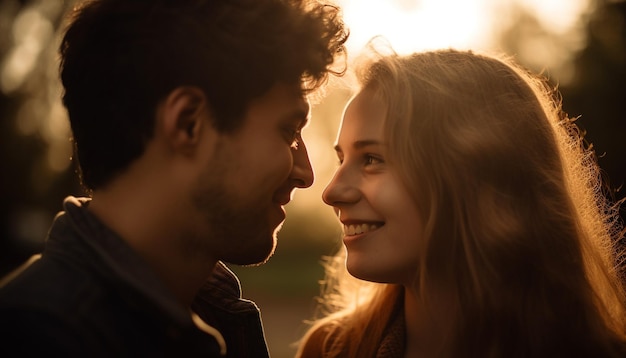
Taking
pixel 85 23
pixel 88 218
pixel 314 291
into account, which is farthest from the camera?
pixel 314 291

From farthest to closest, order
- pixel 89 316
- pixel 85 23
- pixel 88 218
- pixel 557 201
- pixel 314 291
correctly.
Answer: pixel 314 291 < pixel 557 201 < pixel 85 23 < pixel 88 218 < pixel 89 316

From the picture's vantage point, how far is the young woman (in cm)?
314

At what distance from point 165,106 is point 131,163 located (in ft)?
0.81

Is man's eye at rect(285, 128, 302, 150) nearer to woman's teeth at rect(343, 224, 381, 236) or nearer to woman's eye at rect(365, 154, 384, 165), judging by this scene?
woman's eye at rect(365, 154, 384, 165)

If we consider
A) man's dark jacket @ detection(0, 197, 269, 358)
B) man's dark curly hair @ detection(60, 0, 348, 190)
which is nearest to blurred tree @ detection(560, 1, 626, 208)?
man's dark curly hair @ detection(60, 0, 348, 190)

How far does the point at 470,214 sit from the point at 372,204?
0.46 metres

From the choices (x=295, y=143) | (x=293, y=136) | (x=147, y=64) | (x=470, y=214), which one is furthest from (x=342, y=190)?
(x=147, y=64)

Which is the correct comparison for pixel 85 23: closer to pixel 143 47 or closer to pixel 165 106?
pixel 143 47

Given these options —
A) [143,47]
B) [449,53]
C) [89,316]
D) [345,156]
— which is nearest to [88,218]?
[89,316]

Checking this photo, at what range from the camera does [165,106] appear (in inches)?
101

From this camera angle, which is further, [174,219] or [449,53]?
[449,53]

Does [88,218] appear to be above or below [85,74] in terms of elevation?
below

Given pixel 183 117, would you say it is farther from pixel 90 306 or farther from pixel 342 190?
pixel 342 190

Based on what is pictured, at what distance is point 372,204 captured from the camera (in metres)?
3.25
